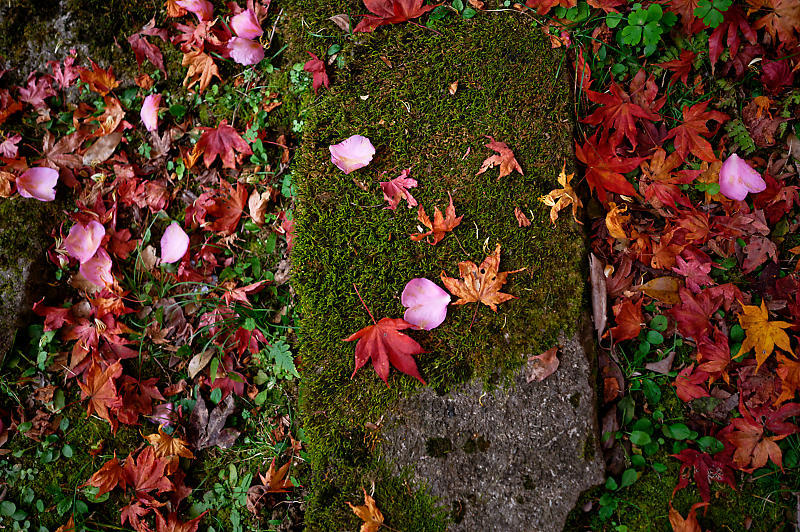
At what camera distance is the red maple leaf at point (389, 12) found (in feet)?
7.20

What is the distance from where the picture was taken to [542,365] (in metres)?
1.91

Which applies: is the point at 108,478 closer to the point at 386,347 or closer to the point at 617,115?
the point at 386,347

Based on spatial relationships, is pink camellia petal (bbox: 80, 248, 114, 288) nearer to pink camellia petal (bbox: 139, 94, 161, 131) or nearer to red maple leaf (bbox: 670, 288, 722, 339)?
pink camellia petal (bbox: 139, 94, 161, 131)

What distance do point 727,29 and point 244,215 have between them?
2452 mm

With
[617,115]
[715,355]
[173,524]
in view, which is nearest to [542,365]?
[715,355]

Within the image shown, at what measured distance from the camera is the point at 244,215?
240 centimetres

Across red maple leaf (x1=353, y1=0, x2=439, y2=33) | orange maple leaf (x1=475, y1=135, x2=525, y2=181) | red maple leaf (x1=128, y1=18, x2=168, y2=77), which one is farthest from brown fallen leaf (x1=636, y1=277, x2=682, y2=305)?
red maple leaf (x1=128, y1=18, x2=168, y2=77)

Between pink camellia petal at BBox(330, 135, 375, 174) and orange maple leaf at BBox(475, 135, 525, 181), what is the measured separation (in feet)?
1.66

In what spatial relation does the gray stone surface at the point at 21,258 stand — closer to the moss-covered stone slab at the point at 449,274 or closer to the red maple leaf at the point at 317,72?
the moss-covered stone slab at the point at 449,274

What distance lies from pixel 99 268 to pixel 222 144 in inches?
34.4

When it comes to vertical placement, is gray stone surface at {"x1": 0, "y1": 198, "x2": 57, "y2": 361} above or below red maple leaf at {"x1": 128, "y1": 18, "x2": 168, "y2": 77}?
below

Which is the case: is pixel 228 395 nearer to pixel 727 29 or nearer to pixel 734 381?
pixel 734 381

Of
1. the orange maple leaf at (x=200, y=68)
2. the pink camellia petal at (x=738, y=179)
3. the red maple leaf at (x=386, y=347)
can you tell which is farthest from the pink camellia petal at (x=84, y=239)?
the pink camellia petal at (x=738, y=179)

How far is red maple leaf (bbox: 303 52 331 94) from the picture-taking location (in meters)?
2.20
